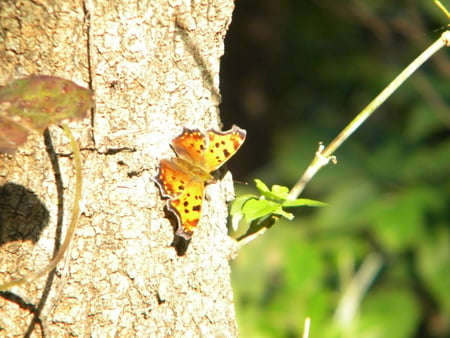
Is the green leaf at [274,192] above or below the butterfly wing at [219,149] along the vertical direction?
below

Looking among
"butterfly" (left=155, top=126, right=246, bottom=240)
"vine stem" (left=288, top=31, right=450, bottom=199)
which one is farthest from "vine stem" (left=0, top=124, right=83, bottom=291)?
"vine stem" (left=288, top=31, right=450, bottom=199)

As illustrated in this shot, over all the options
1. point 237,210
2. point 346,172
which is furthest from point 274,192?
point 346,172

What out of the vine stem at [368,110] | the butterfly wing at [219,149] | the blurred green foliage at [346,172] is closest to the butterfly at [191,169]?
the butterfly wing at [219,149]

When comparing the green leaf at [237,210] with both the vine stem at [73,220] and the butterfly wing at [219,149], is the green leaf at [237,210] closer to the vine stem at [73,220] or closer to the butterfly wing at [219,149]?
the butterfly wing at [219,149]

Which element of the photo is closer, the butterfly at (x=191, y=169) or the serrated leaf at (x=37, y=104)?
the serrated leaf at (x=37, y=104)

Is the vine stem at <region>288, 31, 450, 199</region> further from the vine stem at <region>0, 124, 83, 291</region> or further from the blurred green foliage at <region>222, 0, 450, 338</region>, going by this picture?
the blurred green foliage at <region>222, 0, 450, 338</region>

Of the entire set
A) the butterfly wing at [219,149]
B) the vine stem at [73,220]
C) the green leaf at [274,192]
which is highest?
the butterfly wing at [219,149]

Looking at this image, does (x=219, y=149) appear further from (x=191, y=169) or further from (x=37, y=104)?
(x=37, y=104)

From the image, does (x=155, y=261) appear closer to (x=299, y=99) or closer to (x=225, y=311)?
(x=225, y=311)
